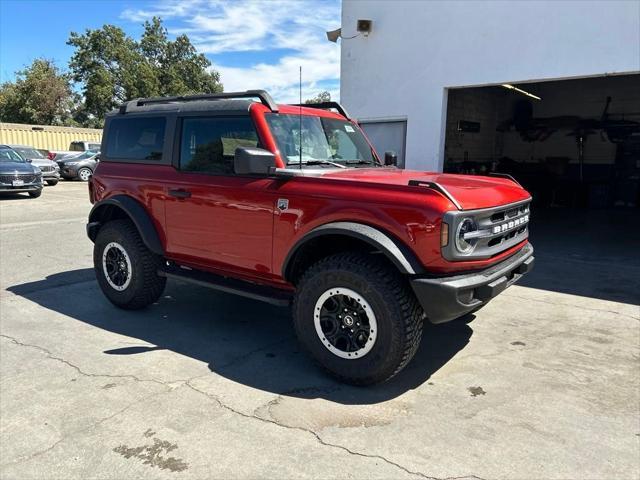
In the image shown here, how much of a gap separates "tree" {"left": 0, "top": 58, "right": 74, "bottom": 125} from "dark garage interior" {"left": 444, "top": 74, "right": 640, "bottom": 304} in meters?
39.9

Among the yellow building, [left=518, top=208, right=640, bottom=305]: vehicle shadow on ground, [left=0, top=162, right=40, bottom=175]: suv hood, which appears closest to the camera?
[left=518, top=208, right=640, bottom=305]: vehicle shadow on ground

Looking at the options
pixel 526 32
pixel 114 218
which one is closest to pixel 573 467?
pixel 114 218

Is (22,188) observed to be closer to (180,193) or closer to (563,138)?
(180,193)

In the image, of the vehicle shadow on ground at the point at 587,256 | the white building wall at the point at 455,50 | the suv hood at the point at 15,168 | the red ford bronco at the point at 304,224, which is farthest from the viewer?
the suv hood at the point at 15,168

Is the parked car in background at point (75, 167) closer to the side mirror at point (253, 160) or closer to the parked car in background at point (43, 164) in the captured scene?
the parked car in background at point (43, 164)

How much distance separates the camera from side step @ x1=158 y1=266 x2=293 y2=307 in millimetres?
4098

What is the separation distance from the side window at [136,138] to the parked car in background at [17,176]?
12832 millimetres

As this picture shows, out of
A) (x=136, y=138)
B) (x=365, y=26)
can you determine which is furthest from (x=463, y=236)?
(x=365, y=26)

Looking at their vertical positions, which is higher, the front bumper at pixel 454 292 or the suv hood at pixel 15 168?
the suv hood at pixel 15 168

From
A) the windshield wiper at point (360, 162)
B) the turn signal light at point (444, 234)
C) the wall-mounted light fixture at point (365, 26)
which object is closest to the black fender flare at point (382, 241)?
the turn signal light at point (444, 234)

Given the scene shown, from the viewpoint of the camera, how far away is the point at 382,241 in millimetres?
3363

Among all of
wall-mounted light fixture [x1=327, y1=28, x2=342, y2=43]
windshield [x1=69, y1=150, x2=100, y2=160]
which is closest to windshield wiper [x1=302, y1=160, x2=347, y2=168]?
wall-mounted light fixture [x1=327, y1=28, x2=342, y2=43]

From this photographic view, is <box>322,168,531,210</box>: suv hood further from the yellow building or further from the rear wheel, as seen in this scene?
the yellow building

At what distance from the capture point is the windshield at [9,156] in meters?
16.7
